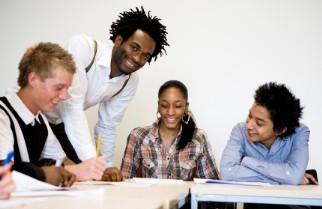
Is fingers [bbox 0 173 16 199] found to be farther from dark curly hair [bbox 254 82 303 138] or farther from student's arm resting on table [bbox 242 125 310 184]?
dark curly hair [bbox 254 82 303 138]

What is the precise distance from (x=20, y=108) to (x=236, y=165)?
3.51 feet

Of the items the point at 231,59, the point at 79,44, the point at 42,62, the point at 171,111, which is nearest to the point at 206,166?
the point at 171,111

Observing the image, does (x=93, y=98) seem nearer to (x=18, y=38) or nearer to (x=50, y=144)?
(x=50, y=144)

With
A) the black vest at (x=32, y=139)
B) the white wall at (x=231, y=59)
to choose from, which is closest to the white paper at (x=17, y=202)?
the black vest at (x=32, y=139)

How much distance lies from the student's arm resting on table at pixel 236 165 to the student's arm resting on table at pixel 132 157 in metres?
0.61

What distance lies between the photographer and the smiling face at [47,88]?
148cm

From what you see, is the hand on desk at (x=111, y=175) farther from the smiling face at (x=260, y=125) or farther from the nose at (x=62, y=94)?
the smiling face at (x=260, y=125)

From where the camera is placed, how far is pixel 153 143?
2393 mm

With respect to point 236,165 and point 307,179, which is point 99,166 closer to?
point 236,165

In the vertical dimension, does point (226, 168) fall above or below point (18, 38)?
below

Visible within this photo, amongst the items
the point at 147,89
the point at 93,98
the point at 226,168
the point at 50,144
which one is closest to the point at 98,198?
the point at 50,144

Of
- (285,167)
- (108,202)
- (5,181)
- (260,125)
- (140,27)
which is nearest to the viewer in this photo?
(5,181)

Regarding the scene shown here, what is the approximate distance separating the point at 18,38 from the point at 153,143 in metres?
1.83

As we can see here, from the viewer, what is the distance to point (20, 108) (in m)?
1.42
